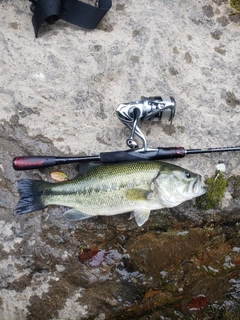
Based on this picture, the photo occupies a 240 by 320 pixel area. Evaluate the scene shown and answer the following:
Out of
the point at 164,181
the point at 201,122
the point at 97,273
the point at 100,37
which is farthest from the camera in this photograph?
the point at 100,37

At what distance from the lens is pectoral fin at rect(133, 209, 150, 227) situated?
454 centimetres

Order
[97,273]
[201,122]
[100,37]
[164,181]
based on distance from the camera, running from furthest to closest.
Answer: [100,37], [201,122], [97,273], [164,181]

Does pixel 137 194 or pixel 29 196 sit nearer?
pixel 137 194

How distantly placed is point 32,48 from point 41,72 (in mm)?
390

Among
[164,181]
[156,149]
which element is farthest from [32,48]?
[164,181]

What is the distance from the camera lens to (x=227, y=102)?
5.32 meters

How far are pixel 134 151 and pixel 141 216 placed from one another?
750mm

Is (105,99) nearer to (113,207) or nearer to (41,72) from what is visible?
(41,72)

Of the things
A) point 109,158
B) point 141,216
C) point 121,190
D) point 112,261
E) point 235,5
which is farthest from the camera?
point 235,5

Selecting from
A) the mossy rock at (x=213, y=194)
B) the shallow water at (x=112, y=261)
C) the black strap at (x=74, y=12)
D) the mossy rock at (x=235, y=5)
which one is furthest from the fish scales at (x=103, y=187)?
the mossy rock at (x=235, y=5)

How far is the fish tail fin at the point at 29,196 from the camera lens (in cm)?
454

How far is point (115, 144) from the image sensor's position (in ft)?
16.4

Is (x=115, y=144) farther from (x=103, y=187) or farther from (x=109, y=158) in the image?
(x=103, y=187)

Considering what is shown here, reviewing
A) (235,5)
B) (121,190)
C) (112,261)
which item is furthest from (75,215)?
(235,5)
